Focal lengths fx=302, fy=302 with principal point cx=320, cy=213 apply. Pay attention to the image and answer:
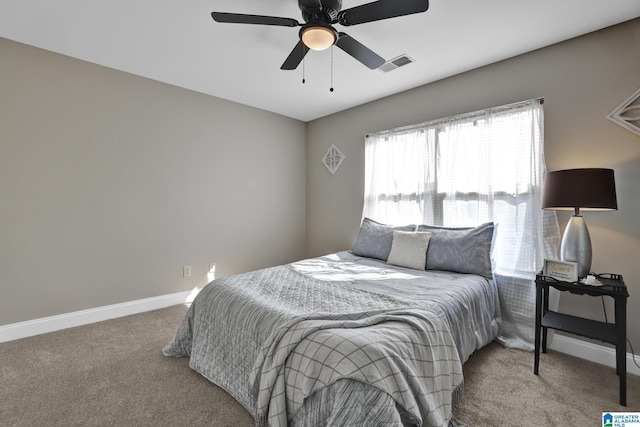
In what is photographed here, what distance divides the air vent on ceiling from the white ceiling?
6cm

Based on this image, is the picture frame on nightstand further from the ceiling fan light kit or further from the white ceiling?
the ceiling fan light kit

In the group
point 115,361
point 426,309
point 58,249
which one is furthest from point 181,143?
point 426,309

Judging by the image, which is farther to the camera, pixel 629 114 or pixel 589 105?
pixel 589 105

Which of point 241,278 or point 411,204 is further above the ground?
point 411,204

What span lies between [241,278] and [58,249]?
6.12ft

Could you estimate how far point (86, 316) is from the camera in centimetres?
289

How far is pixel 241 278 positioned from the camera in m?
2.27

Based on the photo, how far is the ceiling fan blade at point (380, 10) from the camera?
1.60 metres

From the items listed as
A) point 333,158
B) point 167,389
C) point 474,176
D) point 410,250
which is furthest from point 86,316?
point 474,176

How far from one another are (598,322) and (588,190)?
89 cm

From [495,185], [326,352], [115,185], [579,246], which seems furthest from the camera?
[115,185]

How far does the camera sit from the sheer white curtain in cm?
252

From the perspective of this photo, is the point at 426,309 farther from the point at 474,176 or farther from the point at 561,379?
the point at 474,176

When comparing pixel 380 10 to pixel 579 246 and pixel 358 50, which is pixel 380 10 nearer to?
pixel 358 50
